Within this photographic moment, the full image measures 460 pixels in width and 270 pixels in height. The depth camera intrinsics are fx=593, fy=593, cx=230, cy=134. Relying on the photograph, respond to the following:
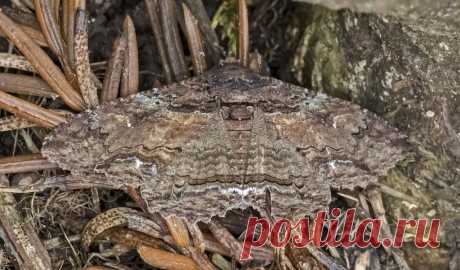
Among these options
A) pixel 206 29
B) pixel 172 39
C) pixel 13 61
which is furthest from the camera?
pixel 206 29

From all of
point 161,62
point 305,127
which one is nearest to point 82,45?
point 161,62

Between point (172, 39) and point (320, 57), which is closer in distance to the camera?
point (172, 39)

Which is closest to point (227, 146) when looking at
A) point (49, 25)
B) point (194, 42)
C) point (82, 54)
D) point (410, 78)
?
point (194, 42)

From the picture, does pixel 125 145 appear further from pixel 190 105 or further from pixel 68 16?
pixel 68 16

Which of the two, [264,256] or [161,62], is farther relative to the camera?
[161,62]

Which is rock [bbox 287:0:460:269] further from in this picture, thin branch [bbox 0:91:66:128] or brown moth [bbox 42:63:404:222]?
thin branch [bbox 0:91:66:128]

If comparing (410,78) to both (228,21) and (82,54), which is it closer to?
(228,21)
